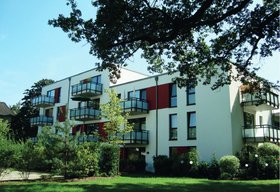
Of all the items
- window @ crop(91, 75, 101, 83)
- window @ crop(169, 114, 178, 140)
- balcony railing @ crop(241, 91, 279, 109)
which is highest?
window @ crop(91, 75, 101, 83)

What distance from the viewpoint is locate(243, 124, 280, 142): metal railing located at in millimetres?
24578

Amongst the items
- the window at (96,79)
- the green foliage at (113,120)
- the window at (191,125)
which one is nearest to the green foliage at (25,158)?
the green foliage at (113,120)

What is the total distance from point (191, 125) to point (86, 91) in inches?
554

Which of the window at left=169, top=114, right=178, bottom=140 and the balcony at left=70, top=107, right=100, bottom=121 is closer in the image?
the window at left=169, top=114, right=178, bottom=140

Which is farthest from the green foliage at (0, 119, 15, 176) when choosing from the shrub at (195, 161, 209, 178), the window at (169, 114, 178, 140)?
the window at (169, 114, 178, 140)

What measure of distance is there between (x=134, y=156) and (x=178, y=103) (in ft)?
23.3

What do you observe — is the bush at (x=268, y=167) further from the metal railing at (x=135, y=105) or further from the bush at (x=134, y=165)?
the metal railing at (x=135, y=105)

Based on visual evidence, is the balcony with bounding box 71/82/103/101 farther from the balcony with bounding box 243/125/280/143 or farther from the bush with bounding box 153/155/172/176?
the balcony with bounding box 243/125/280/143

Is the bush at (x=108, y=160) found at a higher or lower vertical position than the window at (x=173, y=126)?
lower

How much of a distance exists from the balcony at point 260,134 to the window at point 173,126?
5972 mm

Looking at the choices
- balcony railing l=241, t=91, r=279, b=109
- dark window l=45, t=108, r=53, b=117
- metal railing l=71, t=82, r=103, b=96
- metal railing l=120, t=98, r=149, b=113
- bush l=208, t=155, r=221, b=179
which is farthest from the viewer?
dark window l=45, t=108, r=53, b=117

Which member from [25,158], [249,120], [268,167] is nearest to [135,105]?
[249,120]

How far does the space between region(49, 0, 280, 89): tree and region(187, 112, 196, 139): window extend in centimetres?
1015

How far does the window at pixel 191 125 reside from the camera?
88.3ft
